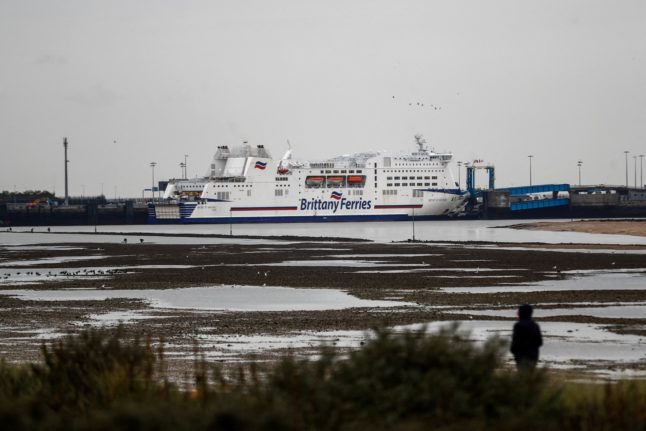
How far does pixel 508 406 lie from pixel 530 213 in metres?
120

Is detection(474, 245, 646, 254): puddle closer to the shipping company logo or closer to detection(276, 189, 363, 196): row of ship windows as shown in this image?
the shipping company logo

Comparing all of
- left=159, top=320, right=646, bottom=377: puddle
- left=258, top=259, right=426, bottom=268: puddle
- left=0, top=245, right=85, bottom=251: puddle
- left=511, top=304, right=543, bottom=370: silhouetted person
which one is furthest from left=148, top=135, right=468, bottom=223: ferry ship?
left=511, top=304, right=543, bottom=370: silhouetted person

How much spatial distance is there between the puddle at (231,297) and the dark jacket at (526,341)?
14.8 m

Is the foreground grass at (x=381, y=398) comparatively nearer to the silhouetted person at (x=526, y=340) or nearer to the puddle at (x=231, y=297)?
the silhouetted person at (x=526, y=340)

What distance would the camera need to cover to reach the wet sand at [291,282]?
22.3 m

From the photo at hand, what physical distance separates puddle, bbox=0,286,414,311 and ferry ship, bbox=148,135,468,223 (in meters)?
86.6

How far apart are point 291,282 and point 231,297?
4929mm

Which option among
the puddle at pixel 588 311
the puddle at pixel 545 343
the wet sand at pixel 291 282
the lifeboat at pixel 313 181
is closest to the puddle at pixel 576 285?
the wet sand at pixel 291 282

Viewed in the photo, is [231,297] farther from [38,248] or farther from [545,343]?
[38,248]

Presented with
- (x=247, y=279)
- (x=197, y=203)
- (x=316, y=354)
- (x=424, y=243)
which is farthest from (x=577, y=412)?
(x=197, y=203)

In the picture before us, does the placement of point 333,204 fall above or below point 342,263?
above

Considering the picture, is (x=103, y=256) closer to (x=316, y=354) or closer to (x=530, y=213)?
(x=316, y=354)

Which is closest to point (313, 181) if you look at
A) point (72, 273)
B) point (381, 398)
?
point (72, 273)

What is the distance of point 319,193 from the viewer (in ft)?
397
